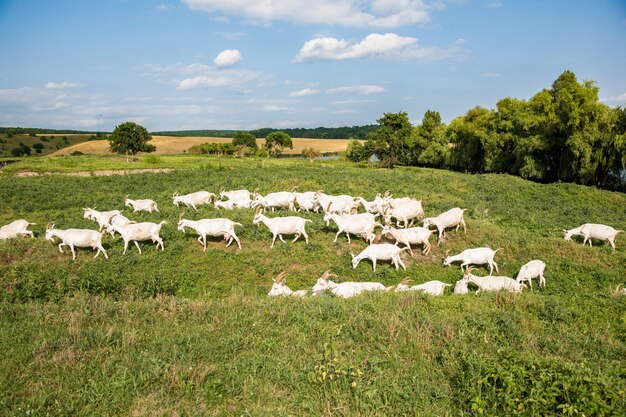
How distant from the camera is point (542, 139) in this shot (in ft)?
125

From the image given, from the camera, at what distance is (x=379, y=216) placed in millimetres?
18922

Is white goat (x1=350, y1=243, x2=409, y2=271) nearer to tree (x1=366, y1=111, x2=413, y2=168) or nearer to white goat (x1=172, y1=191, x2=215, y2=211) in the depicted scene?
white goat (x1=172, y1=191, x2=215, y2=211)

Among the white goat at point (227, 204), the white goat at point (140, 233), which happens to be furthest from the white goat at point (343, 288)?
the white goat at point (227, 204)

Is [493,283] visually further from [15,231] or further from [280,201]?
[15,231]

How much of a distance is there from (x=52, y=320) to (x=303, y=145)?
111672 mm

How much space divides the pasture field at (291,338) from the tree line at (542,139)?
24.2m

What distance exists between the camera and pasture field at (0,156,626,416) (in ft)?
18.5

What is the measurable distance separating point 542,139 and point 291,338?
40.0 metres

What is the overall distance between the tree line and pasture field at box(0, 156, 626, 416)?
24.2 m

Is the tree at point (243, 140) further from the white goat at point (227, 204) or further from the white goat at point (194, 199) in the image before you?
the white goat at point (227, 204)

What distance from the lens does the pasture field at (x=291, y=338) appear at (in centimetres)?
564

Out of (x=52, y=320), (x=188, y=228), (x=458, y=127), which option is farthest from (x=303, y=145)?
(x=52, y=320)

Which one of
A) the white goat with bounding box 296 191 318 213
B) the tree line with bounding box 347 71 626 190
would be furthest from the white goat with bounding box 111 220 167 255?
the tree line with bounding box 347 71 626 190

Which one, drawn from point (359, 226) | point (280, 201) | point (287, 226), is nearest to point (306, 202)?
point (280, 201)
